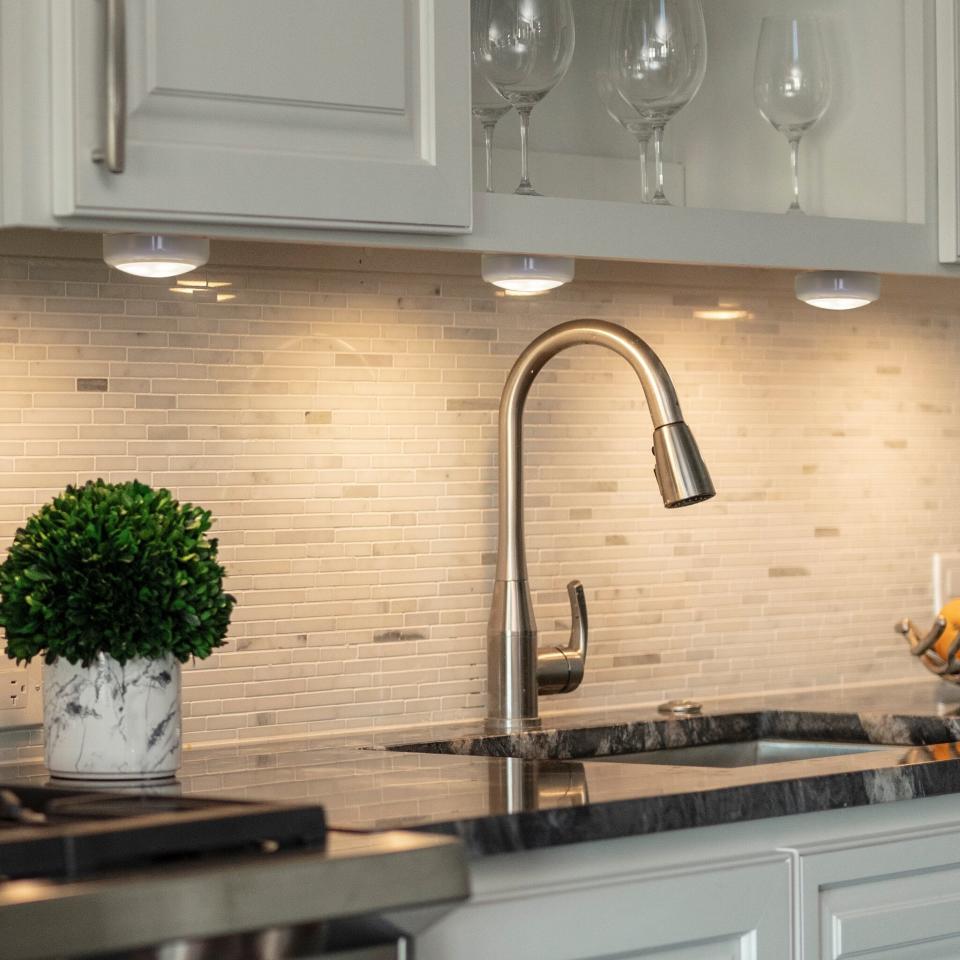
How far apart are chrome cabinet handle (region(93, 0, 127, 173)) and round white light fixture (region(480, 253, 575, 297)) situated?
18.8 inches

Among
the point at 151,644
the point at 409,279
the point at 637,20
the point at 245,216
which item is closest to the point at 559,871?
the point at 151,644

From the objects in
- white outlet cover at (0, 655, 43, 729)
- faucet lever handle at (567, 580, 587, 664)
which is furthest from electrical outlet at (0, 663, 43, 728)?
faucet lever handle at (567, 580, 587, 664)

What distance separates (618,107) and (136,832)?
117 cm

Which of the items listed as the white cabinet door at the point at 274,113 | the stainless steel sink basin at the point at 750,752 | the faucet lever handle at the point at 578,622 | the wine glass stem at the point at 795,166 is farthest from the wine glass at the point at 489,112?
the stainless steel sink basin at the point at 750,752

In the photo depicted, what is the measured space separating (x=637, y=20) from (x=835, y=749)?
90 centimetres

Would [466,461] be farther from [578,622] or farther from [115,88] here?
[115,88]

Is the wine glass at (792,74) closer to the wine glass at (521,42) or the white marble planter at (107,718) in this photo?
the wine glass at (521,42)

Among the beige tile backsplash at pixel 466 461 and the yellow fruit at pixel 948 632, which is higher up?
the beige tile backsplash at pixel 466 461

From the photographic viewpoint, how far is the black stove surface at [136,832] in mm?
1078

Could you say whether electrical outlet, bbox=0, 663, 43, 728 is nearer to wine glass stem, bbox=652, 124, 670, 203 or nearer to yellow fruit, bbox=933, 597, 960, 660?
wine glass stem, bbox=652, 124, 670, 203

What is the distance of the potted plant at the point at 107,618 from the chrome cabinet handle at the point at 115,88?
30 cm

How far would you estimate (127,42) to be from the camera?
1452 millimetres

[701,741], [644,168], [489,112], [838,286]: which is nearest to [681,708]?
[701,741]

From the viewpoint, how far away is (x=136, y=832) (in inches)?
43.9
